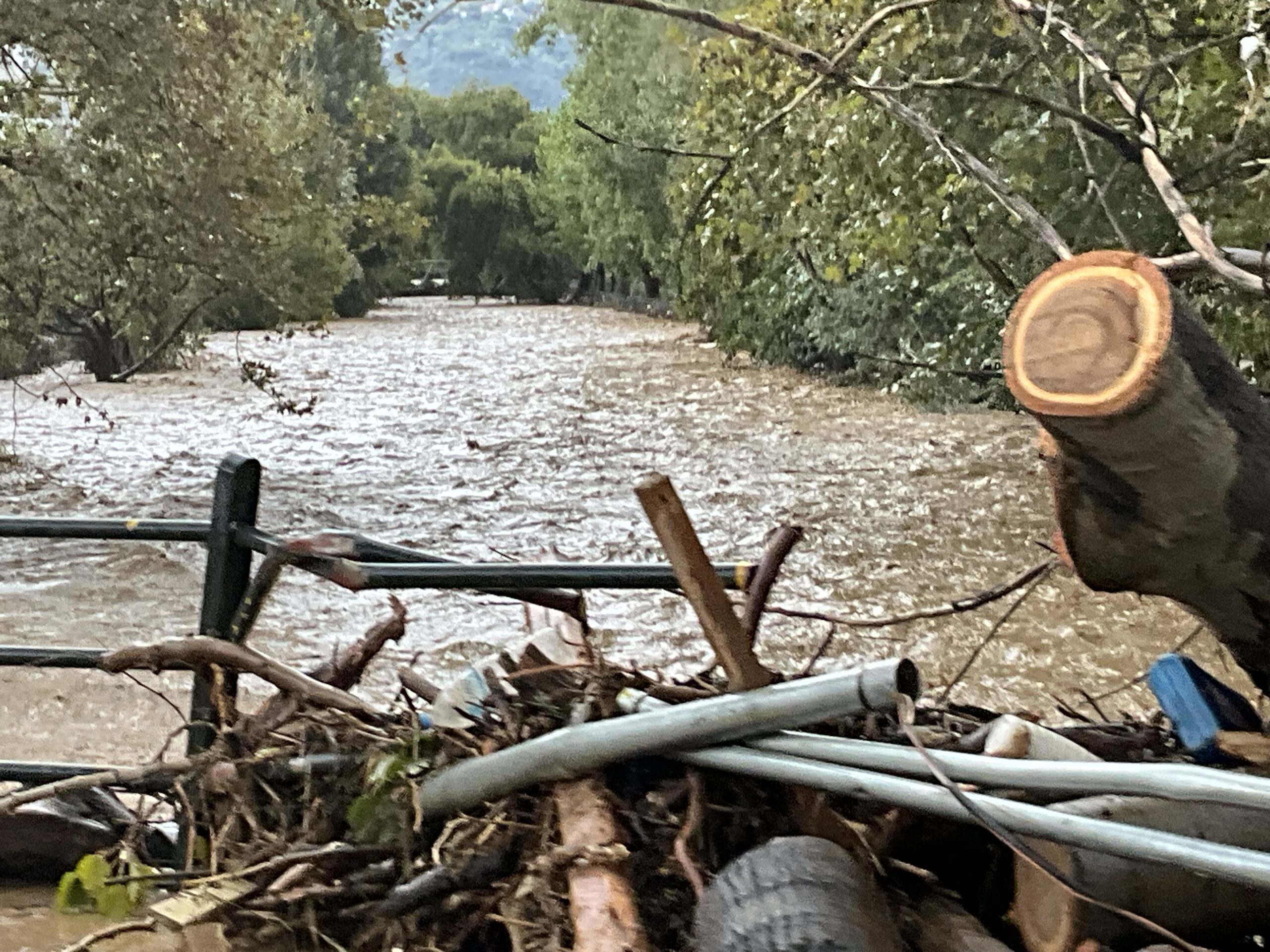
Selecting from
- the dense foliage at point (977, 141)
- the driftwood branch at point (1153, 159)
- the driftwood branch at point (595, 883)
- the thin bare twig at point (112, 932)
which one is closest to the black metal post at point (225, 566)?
the thin bare twig at point (112, 932)

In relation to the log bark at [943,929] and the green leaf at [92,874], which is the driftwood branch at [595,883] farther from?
the green leaf at [92,874]

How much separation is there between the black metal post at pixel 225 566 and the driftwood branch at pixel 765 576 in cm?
93

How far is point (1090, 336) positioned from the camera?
1.53m

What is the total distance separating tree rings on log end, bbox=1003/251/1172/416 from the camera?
4.89 ft

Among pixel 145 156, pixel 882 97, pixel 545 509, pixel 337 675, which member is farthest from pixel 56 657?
pixel 145 156

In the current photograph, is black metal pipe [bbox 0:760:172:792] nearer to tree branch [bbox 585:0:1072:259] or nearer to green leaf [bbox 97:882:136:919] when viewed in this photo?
green leaf [bbox 97:882:136:919]

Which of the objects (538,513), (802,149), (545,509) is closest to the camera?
(802,149)

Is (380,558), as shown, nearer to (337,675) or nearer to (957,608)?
(337,675)

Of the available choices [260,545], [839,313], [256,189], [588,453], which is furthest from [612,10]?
[260,545]

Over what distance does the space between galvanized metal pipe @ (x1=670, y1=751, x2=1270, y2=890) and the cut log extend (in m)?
0.39

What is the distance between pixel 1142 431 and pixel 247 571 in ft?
5.10

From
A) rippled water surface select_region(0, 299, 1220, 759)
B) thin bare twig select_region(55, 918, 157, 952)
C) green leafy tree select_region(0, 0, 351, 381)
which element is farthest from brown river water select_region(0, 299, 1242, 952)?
green leafy tree select_region(0, 0, 351, 381)

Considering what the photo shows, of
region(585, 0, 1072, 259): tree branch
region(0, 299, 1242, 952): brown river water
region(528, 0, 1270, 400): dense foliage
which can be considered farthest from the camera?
region(0, 299, 1242, 952): brown river water

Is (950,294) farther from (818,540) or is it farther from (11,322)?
(11,322)
